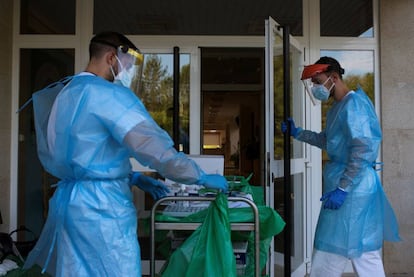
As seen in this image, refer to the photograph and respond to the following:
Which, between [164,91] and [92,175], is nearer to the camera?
[92,175]

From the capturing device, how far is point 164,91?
4.20 m

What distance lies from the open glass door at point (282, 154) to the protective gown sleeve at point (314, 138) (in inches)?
7.5

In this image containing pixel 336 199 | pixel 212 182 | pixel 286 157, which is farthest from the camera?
pixel 286 157

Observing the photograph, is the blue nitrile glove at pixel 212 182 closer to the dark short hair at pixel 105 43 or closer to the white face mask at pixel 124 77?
the white face mask at pixel 124 77

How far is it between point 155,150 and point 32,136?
2.91 m

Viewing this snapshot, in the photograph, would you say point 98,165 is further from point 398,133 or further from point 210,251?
point 398,133

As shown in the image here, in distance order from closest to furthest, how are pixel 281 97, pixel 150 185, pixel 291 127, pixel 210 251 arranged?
pixel 210 251 < pixel 150 185 < pixel 291 127 < pixel 281 97

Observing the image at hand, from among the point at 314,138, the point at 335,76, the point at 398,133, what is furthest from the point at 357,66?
the point at 335,76

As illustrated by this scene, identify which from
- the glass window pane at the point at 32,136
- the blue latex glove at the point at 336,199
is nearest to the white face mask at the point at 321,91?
the blue latex glove at the point at 336,199

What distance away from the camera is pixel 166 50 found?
413 cm

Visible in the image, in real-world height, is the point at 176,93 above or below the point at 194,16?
below

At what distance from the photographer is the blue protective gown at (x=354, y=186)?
251 centimetres

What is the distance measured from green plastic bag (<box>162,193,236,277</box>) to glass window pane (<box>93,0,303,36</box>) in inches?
97.8

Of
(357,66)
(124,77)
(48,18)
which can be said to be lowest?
(124,77)
